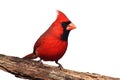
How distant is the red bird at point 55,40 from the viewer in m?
1.65

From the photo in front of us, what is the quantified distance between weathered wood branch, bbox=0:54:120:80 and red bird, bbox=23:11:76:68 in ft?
0.24

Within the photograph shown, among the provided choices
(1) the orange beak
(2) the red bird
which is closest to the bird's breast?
(2) the red bird

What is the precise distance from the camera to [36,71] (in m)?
1.62

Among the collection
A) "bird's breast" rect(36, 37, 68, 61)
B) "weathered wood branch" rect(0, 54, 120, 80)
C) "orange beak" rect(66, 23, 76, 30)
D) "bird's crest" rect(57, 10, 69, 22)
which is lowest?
"weathered wood branch" rect(0, 54, 120, 80)

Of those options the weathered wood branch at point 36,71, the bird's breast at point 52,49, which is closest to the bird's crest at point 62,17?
the bird's breast at point 52,49

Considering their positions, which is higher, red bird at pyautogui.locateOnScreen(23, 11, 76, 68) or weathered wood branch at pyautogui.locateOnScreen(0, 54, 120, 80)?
red bird at pyautogui.locateOnScreen(23, 11, 76, 68)

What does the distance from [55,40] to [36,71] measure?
253 millimetres

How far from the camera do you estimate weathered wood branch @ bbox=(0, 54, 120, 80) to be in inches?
63.3

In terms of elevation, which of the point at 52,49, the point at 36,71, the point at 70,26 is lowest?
the point at 36,71

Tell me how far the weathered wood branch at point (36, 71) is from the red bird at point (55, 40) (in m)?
0.07

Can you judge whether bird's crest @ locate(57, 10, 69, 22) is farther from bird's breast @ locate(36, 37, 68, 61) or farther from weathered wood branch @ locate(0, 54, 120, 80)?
weathered wood branch @ locate(0, 54, 120, 80)

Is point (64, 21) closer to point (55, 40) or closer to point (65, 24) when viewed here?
point (65, 24)

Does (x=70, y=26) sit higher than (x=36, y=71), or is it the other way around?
(x=70, y=26)

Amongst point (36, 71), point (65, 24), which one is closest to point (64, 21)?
point (65, 24)
